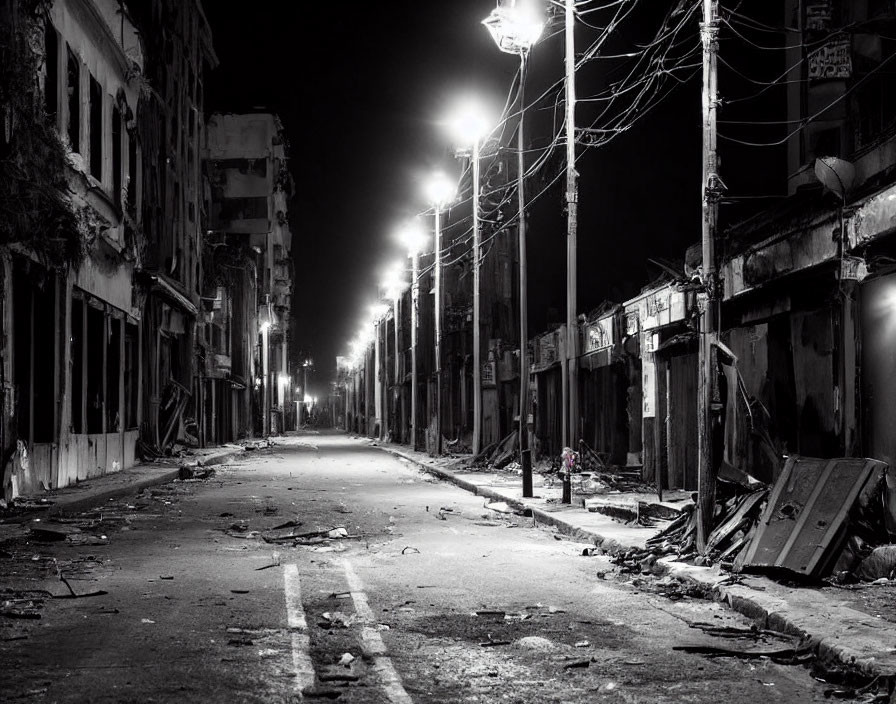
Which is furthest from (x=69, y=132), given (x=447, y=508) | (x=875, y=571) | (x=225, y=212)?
(x=225, y=212)

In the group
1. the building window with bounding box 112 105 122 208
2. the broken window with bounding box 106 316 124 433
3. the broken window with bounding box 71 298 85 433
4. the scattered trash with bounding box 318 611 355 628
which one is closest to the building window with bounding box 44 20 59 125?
the broken window with bounding box 71 298 85 433

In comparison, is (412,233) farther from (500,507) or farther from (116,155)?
(500,507)

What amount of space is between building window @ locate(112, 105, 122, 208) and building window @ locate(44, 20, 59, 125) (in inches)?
224

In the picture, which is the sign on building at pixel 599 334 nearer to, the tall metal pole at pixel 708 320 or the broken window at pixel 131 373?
the tall metal pole at pixel 708 320

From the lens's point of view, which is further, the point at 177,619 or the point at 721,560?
the point at 721,560

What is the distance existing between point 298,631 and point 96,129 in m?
19.7

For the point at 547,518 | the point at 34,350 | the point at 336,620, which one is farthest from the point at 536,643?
the point at 34,350

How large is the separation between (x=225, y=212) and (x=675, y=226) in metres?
64.8

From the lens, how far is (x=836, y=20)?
1727cm

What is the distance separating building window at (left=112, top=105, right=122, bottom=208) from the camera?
82.8ft

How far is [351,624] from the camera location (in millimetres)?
7406

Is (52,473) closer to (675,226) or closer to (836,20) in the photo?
(836,20)

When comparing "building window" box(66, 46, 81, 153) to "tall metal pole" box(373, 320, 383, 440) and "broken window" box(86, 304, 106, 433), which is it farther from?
"tall metal pole" box(373, 320, 383, 440)

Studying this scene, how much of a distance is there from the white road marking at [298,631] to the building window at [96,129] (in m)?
16.3
